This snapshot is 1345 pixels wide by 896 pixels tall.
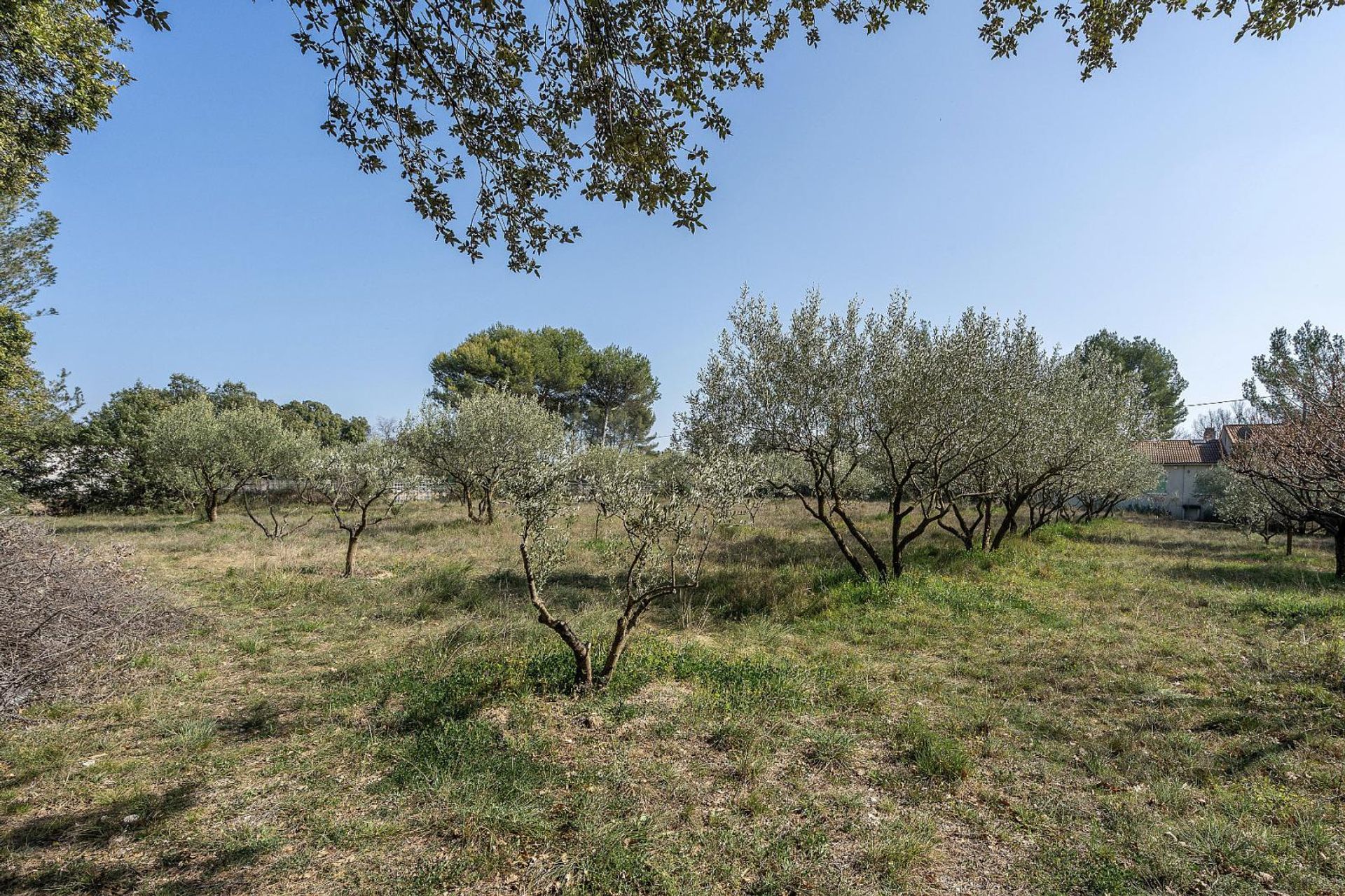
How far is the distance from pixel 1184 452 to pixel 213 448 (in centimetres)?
7943

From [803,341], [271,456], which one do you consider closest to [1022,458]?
[803,341]

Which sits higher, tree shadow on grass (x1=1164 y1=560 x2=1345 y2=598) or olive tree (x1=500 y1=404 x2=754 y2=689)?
olive tree (x1=500 y1=404 x2=754 y2=689)

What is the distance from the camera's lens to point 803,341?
13.8 m

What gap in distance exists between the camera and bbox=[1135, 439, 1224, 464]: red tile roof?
157 ft

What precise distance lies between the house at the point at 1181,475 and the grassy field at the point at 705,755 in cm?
4353

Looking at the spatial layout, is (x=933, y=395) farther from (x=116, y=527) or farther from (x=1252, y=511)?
(x=116, y=527)

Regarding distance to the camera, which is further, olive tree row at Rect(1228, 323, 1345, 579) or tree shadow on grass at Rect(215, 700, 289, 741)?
olive tree row at Rect(1228, 323, 1345, 579)

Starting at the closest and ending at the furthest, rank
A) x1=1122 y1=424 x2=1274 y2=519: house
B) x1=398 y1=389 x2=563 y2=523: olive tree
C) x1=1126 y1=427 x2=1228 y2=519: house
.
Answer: x1=398 y1=389 x2=563 y2=523: olive tree, x1=1122 y1=424 x2=1274 y2=519: house, x1=1126 y1=427 x2=1228 y2=519: house

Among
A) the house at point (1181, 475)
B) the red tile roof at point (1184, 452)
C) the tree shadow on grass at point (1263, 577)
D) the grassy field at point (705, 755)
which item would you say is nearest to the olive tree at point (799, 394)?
the grassy field at point (705, 755)

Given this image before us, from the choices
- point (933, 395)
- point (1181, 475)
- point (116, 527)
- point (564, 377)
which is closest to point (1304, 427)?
point (933, 395)

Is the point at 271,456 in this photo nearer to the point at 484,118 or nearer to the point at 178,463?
the point at 178,463

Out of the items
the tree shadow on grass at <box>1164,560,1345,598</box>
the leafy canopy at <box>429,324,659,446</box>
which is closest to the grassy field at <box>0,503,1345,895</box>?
the tree shadow on grass at <box>1164,560,1345,598</box>

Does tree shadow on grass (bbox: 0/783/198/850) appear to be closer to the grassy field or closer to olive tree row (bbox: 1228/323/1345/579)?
the grassy field

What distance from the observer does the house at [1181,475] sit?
44.4 meters
